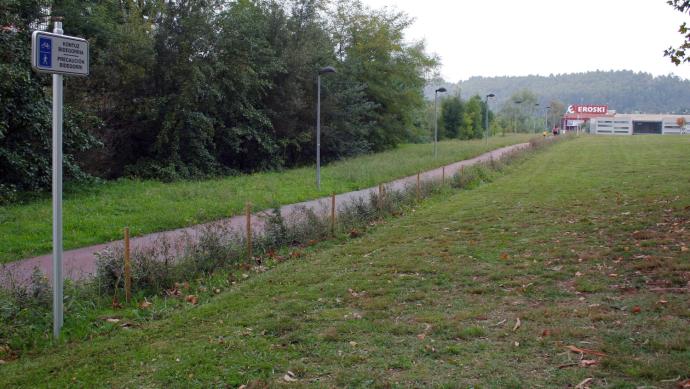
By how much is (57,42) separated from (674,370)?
6.30m

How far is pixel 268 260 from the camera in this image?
10.5m

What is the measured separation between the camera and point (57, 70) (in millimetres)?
6125

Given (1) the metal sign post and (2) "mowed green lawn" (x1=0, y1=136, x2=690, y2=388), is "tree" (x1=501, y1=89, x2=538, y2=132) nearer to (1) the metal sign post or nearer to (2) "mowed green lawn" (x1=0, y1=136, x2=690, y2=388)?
(2) "mowed green lawn" (x1=0, y1=136, x2=690, y2=388)

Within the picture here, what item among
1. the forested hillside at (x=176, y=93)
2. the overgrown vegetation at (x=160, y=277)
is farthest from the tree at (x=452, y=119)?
the overgrown vegetation at (x=160, y=277)

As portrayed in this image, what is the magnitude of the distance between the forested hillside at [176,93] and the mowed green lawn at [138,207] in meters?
1.90

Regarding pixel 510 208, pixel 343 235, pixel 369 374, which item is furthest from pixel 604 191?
pixel 369 374

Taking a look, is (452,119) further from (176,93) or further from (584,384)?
(584,384)

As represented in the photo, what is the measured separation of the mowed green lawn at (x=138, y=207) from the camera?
40.0 ft

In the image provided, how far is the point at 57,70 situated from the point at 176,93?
20918 millimetres

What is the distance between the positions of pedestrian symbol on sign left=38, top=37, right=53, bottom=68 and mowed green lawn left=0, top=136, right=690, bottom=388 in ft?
9.20

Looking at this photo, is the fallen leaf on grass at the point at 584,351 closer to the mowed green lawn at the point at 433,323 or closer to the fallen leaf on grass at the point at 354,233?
the mowed green lawn at the point at 433,323

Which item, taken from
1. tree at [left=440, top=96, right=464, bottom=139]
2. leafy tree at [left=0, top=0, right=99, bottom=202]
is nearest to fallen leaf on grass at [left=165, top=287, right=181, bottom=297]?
leafy tree at [left=0, top=0, right=99, bottom=202]

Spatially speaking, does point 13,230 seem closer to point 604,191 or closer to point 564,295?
point 564,295

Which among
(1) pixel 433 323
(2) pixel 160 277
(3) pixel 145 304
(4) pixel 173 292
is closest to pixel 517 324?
(1) pixel 433 323
